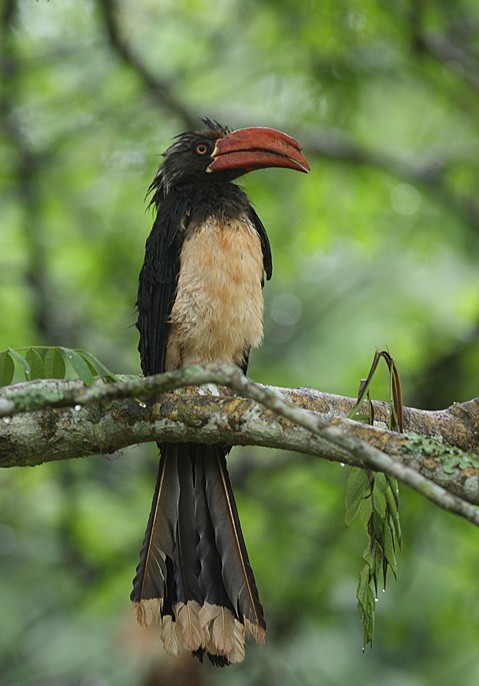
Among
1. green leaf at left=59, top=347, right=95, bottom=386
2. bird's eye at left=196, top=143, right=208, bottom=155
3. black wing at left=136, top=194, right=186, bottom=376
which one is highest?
bird's eye at left=196, top=143, right=208, bottom=155

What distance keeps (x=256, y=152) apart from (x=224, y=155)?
158 mm

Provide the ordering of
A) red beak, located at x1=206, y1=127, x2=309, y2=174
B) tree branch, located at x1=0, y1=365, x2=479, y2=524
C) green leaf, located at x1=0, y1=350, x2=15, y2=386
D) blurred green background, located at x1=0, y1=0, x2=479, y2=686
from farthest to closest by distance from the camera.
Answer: blurred green background, located at x1=0, y1=0, x2=479, y2=686 → red beak, located at x1=206, y1=127, x2=309, y2=174 → green leaf, located at x1=0, y1=350, x2=15, y2=386 → tree branch, located at x1=0, y1=365, x2=479, y2=524

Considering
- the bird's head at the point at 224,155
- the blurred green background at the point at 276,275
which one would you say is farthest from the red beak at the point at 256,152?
the blurred green background at the point at 276,275

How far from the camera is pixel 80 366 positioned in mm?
2893

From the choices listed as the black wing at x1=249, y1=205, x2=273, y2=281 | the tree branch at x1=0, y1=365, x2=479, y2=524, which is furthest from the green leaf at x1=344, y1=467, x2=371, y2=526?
the black wing at x1=249, y1=205, x2=273, y2=281

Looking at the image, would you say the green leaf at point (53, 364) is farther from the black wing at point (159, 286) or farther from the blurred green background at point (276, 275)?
the blurred green background at point (276, 275)

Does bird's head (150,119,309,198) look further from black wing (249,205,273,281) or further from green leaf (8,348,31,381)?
green leaf (8,348,31,381)

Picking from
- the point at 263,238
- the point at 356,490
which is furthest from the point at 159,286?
the point at 356,490

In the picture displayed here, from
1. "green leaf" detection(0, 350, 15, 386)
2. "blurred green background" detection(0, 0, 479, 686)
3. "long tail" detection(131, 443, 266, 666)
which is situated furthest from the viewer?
"blurred green background" detection(0, 0, 479, 686)

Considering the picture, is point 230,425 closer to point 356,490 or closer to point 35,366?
point 356,490

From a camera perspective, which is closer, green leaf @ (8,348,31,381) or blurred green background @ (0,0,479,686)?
green leaf @ (8,348,31,381)

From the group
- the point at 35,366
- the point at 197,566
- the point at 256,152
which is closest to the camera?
the point at 35,366

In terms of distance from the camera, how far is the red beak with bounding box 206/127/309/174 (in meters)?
3.99

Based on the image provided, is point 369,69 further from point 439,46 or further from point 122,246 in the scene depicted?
point 122,246
